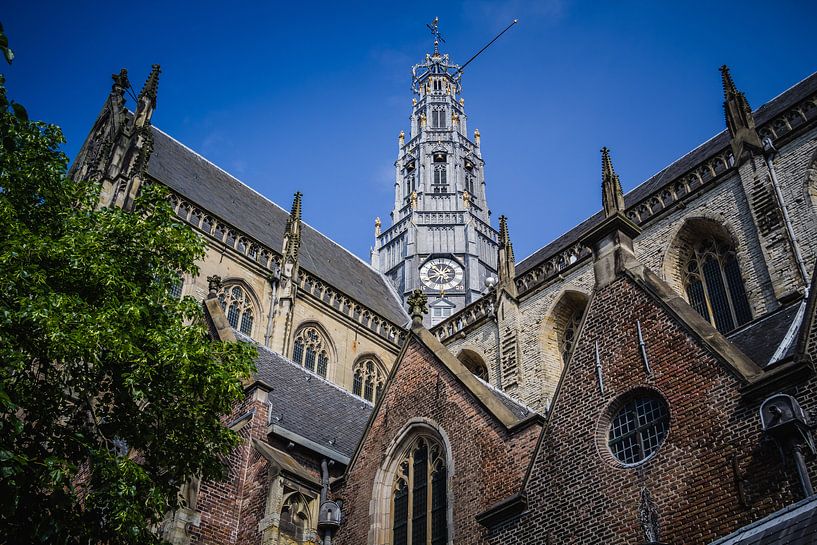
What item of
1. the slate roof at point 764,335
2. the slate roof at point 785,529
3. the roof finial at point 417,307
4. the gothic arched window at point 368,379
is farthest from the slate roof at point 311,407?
the gothic arched window at point 368,379

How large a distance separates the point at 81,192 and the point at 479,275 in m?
32.6

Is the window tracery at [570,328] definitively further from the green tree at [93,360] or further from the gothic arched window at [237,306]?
the green tree at [93,360]

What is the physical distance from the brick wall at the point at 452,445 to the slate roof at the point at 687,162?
33.2 feet

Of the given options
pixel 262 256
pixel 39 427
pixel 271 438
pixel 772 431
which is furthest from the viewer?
pixel 262 256

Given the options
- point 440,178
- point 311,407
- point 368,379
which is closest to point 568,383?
point 311,407

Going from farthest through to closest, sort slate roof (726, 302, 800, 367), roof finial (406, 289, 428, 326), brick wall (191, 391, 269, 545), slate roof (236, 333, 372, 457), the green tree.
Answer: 1. slate roof (236, 333, 372, 457)
2. roof finial (406, 289, 428, 326)
3. brick wall (191, 391, 269, 545)
4. slate roof (726, 302, 800, 367)
5. the green tree

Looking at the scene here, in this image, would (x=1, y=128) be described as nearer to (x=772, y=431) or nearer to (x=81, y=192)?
(x=81, y=192)

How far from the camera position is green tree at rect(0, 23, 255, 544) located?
9406 mm

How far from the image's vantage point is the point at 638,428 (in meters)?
10.5

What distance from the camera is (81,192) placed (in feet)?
42.3

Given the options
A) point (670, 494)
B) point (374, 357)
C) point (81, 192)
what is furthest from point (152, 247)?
point (374, 357)

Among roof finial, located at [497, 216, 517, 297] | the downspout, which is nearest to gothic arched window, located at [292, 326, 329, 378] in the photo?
roof finial, located at [497, 216, 517, 297]

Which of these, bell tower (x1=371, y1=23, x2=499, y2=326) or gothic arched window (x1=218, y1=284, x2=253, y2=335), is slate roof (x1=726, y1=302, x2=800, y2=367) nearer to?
gothic arched window (x1=218, y1=284, x2=253, y2=335)

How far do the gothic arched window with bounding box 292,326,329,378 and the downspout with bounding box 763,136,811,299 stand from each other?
16.2 meters
